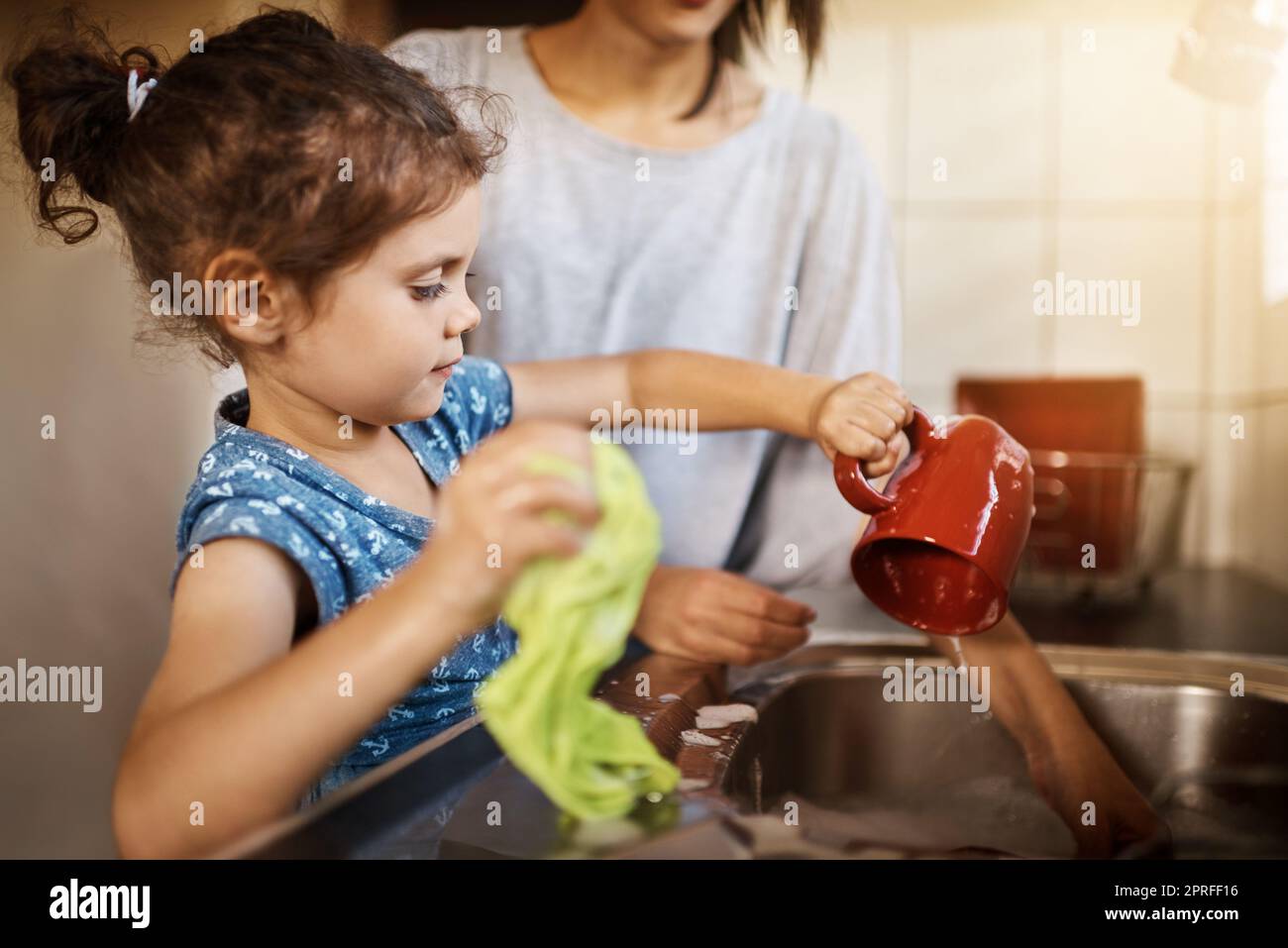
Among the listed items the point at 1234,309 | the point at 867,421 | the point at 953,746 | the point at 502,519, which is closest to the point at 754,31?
the point at 867,421

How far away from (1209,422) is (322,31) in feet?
5.82

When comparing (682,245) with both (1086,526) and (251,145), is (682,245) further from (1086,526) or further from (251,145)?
(1086,526)

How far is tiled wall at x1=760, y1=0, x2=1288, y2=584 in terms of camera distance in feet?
6.17

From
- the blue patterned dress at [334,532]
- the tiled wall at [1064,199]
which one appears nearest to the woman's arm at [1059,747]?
the blue patterned dress at [334,532]

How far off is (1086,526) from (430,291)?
1.15 meters

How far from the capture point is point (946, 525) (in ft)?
1.88

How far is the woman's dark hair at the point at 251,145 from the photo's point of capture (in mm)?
550

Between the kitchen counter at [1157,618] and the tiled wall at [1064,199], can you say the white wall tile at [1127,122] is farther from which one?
the kitchen counter at [1157,618]

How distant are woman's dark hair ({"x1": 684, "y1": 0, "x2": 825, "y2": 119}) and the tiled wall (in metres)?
0.93

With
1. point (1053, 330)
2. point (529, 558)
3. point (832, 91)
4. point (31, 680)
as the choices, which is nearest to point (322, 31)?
point (529, 558)

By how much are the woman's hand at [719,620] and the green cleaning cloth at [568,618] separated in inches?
13.3
